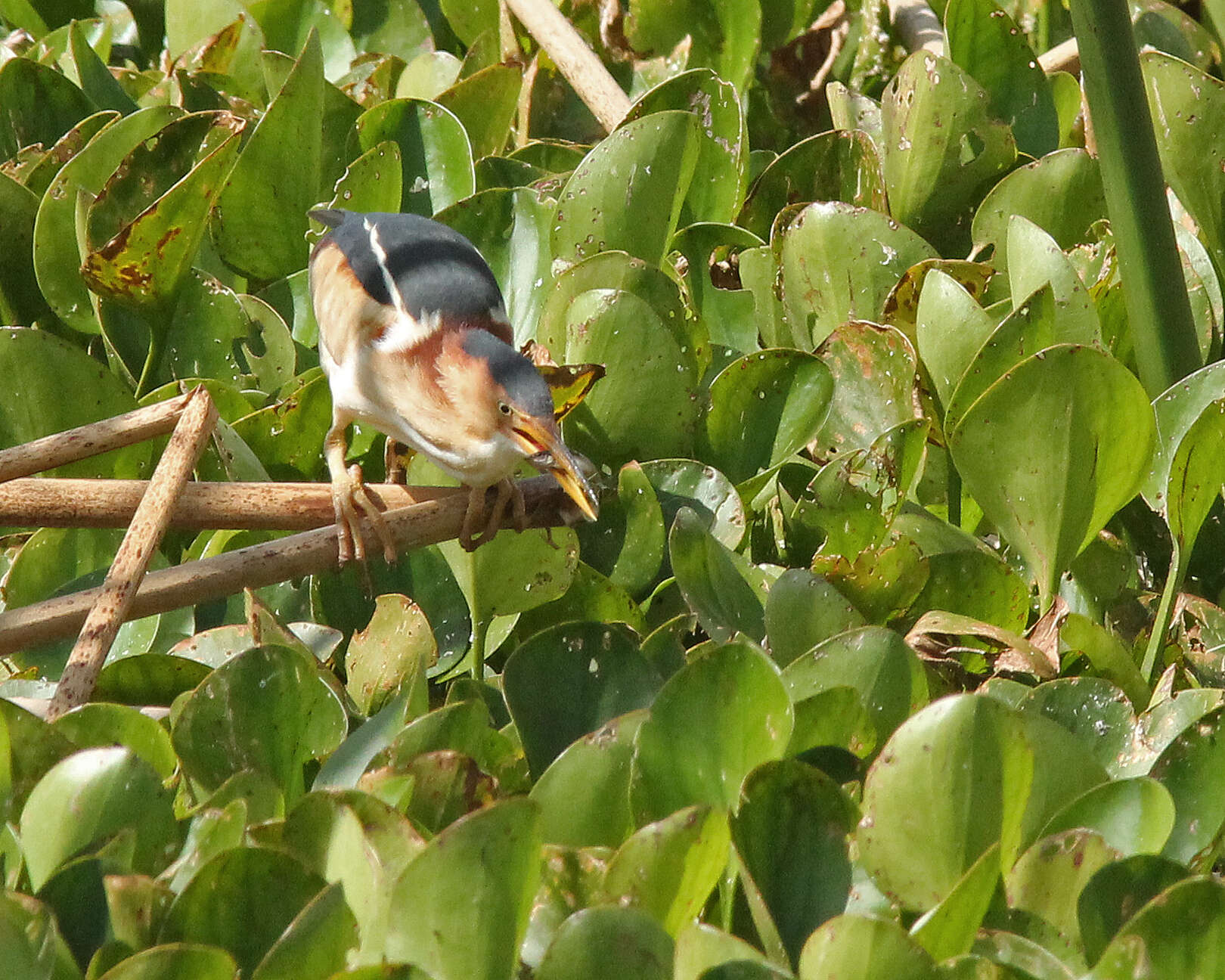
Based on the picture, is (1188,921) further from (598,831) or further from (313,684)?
(313,684)

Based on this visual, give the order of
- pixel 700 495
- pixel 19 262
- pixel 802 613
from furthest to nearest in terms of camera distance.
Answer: pixel 19 262 → pixel 700 495 → pixel 802 613

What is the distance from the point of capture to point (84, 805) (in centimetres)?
158

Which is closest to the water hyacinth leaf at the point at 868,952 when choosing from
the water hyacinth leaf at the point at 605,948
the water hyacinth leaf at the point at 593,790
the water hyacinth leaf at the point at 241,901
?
the water hyacinth leaf at the point at 605,948

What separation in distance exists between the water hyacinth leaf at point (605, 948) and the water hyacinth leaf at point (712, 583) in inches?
30.7

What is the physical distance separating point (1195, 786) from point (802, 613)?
567 millimetres

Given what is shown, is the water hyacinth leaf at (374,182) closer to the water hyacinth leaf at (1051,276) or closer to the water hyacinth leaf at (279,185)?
the water hyacinth leaf at (279,185)

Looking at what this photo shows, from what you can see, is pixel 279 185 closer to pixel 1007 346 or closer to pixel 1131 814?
pixel 1007 346

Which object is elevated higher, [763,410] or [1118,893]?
[763,410]

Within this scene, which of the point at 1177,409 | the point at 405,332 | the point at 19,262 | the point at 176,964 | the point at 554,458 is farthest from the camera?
the point at 19,262

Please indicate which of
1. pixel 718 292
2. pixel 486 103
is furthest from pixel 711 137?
pixel 486 103

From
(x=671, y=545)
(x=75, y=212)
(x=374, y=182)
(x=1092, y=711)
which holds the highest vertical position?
(x=75, y=212)

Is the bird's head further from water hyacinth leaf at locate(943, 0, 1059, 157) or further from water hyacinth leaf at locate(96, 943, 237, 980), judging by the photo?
water hyacinth leaf at locate(943, 0, 1059, 157)

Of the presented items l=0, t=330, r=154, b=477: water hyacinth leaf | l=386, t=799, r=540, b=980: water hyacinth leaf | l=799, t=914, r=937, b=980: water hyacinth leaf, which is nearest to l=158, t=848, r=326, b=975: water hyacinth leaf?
l=386, t=799, r=540, b=980: water hyacinth leaf

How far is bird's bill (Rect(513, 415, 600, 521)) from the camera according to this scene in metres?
2.15
